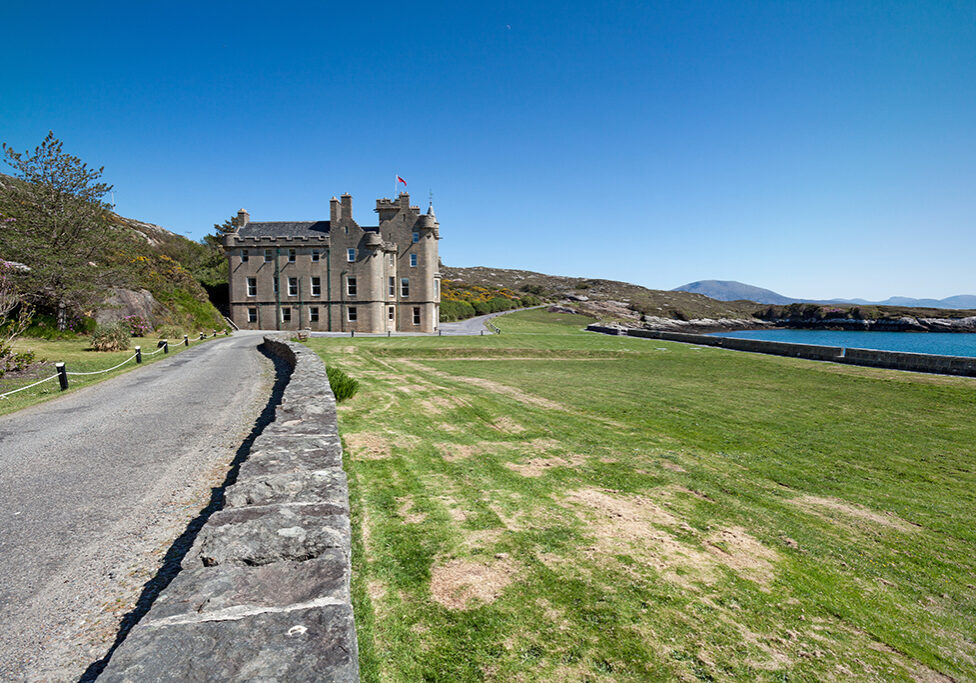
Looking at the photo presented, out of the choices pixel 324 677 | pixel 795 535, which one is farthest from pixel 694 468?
pixel 324 677

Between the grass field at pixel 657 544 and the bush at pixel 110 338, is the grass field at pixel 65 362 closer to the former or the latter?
the bush at pixel 110 338

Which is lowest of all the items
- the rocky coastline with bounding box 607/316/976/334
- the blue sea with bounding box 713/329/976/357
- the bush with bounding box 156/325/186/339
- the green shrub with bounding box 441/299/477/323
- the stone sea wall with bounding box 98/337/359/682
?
the blue sea with bounding box 713/329/976/357

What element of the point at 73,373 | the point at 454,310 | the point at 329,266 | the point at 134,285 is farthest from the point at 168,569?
the point at 454,310

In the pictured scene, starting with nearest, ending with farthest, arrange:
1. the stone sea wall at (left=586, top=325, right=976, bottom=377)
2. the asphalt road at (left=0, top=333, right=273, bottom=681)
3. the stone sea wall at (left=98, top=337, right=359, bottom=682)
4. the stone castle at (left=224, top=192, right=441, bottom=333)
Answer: the stone sea wall at (left=98, top=337, right=359, bottom=682) → the asphalt road at (left=0, top=333, right=273, bottom=681) → the stone sea wall at (left=586, top=325, right=976, bottom=377) → the stone castle at (left=224, top=192, right=441, bottom=333)

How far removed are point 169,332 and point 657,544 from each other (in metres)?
33.6

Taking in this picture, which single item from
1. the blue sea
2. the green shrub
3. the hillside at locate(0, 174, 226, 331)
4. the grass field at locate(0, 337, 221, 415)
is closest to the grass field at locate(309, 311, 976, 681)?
the grass field at locate(0, 337, 221, 415)

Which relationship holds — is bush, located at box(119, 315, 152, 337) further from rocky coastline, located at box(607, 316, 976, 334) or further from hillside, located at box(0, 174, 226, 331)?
rocky coastline, located at box(607, 316, 976, 334)

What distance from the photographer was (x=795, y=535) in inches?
196

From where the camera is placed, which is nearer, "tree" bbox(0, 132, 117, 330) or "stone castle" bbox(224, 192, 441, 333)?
→ "tree" bbox(0, 132, 117, 330)

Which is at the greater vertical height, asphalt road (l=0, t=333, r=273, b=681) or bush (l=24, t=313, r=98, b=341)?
bush (l=24, t=313, r=98, b=341)

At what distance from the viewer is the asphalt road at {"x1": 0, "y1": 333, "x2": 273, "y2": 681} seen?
3.23 m

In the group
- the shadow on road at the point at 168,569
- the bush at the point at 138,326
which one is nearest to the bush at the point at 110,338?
the bush at the point at 138,326

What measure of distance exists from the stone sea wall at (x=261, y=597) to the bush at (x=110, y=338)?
2354 cm

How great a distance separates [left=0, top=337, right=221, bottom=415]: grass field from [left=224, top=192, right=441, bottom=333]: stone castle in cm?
1679
